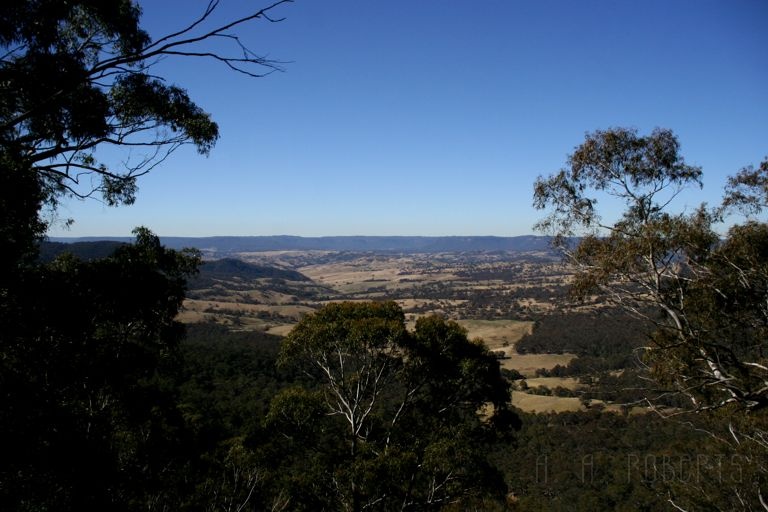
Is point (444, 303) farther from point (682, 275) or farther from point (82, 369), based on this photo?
point (82, 369)

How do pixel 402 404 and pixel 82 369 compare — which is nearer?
pixel 82 369

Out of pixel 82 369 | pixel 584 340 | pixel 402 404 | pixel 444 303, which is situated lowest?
pixel 584 340

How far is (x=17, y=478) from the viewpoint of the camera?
15.3 feet

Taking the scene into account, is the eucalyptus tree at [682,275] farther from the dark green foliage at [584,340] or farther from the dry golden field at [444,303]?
the dark green foliage at [584,340]

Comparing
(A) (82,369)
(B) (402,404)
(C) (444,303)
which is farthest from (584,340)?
(A) (82,369)

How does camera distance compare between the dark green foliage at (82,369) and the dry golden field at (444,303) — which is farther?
the dry golden field at (444,303)

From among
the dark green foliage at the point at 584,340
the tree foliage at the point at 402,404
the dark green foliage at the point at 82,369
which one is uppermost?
the dark green foliage at the point at 82,369

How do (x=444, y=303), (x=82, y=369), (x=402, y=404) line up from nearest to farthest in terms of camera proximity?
(x=82, y=369) < (x=402, y=404) < (x=444, y=303)

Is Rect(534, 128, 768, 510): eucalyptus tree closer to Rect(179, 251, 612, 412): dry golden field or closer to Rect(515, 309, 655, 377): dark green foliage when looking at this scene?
Rect(179, 251, 612, 412): dry golden field

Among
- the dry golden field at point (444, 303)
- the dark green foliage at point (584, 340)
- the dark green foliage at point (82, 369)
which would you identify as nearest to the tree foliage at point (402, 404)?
the dark green foliage at point (82, 369)

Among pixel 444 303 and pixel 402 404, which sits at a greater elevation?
pixel 402 404

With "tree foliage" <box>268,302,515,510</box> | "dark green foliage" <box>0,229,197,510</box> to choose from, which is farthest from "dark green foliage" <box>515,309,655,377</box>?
"dark green foliage" <box>0,229,197,510</box>

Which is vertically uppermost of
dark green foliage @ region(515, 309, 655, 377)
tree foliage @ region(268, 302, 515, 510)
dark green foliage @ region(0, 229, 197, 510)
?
dark green foliage @ region(0, 229, 197, 510)

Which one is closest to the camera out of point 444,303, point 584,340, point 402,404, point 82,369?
point 82,369
